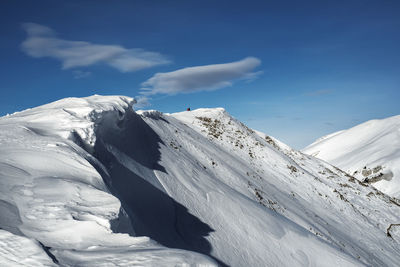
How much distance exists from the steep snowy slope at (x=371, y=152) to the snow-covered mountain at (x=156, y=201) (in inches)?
2079

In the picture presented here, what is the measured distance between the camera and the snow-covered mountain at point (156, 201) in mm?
4684

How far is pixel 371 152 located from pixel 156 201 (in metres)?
95.6

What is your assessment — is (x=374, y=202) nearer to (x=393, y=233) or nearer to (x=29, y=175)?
(x=393, y=233)

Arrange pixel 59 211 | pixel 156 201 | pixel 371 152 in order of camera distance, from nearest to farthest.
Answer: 1. pixel 59 211
2. pixel 156 201
3. pixel 371 152

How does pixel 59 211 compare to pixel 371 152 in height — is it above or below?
below

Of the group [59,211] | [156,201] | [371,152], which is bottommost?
[156,201]

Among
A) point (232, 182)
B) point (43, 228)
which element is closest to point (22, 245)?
point (43, 228)

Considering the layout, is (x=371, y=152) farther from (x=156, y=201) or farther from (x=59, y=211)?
(x=59, y=211)

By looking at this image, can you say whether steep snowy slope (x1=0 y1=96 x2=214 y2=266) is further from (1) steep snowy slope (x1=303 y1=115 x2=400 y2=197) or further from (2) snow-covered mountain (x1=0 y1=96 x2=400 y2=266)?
(1) steep snowy slope (x1=303 y1=115 x2=400 y2=197)

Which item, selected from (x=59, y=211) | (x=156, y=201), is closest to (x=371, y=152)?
(x=156, y=201)

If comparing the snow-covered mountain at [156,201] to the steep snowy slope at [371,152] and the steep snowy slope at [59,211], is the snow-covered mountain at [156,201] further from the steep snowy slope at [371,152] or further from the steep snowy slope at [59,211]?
the steep snowy slope at [371,152]

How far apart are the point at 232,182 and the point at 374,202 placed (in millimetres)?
18516

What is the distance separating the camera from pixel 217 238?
37.6 feet

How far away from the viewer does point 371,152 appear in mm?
90688
